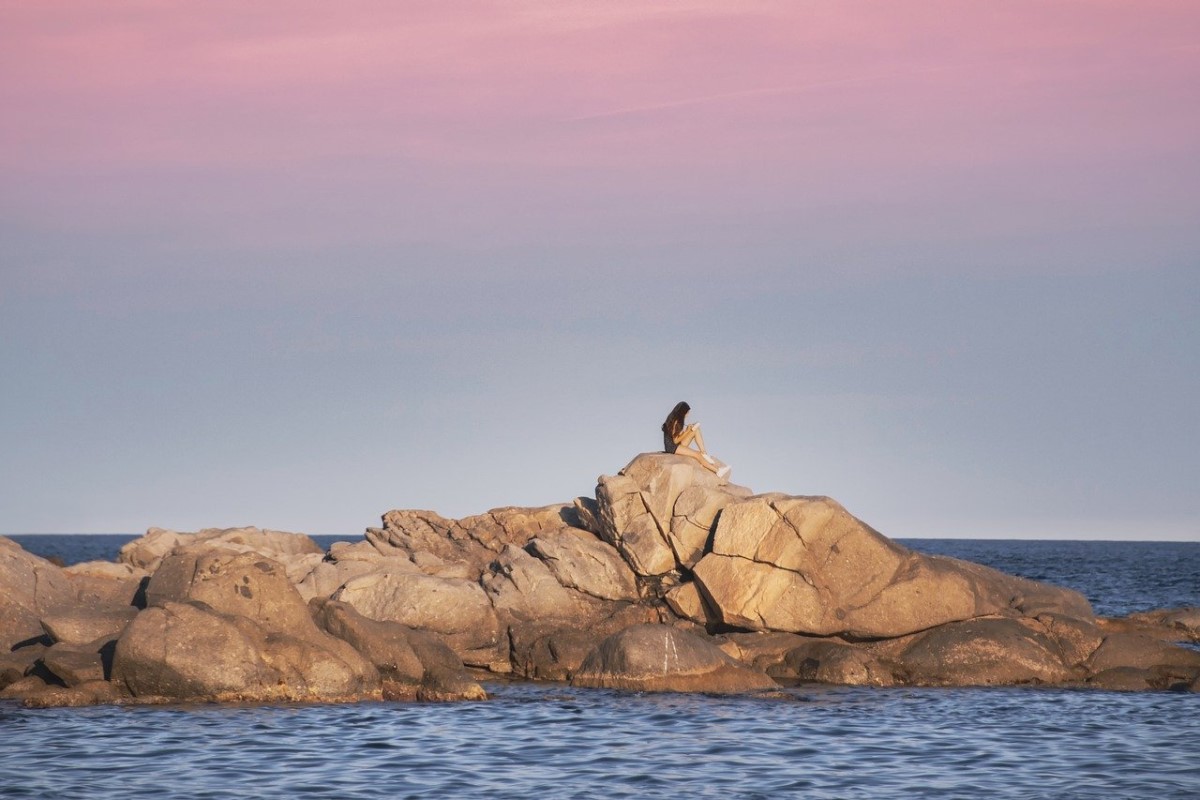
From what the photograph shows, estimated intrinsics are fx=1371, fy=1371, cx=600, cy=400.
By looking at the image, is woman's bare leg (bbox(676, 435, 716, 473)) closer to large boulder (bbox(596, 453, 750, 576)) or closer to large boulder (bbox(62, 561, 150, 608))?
large boulder (bbox(596, 453, 750, 576))

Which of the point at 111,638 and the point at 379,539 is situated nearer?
the point at 111,638

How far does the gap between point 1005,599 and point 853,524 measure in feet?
15.0

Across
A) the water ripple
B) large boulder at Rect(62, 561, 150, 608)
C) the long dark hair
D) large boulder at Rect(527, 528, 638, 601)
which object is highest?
the long dark hair

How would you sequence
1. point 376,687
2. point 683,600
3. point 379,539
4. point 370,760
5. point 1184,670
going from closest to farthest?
point 370,760 → point 376,687 → point 1184,670 → point 683,600 → point 379,539

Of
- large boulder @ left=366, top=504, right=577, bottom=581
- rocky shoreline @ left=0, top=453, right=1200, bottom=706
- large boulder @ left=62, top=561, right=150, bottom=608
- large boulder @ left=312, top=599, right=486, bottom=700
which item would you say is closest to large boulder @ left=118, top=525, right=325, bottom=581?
large boulder @ left=62, top=561, right=150, bottom=608

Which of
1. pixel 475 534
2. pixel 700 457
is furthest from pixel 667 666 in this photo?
pixel 475 534

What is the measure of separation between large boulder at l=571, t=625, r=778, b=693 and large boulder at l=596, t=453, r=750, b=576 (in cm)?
420

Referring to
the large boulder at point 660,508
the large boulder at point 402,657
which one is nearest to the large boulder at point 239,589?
the large boulder at point 402,657

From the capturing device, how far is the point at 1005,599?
34344mm

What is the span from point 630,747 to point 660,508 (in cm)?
1226

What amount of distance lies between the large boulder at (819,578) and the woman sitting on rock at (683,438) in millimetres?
3597

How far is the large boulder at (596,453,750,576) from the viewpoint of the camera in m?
34.7

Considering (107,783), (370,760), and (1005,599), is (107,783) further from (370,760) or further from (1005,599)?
(1005,599)

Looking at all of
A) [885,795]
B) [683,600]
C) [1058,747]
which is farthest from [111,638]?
[1058,747]
